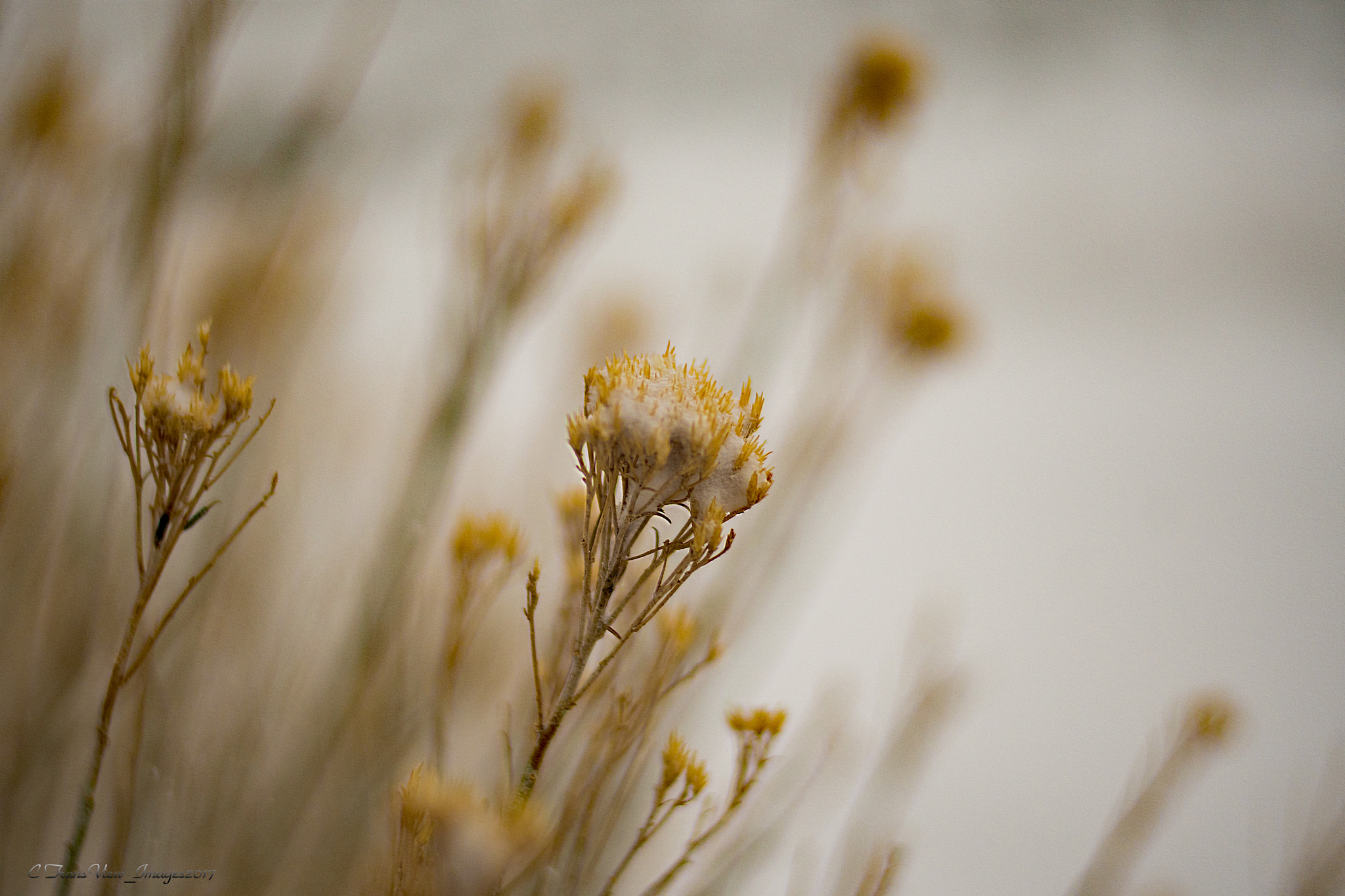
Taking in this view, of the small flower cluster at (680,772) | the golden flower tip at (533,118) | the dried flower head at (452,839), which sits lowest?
the dried flower head at (452,839)

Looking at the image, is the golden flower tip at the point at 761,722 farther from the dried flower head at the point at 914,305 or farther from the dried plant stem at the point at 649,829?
the dried flower head at the point at 914,305

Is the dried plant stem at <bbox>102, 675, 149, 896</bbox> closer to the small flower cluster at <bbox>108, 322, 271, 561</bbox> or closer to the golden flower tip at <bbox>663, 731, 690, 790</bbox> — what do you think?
the small flower cluster at <bbox>108, 322, 271, 561</bbox>

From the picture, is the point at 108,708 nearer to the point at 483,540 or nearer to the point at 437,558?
the point at 483,540

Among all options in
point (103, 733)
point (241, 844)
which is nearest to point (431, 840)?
point (103, 733)

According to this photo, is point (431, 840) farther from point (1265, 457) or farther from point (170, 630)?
point (1265, 457)

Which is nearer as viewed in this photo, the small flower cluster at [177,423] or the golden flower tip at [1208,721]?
the small flower cluster at [177,423]

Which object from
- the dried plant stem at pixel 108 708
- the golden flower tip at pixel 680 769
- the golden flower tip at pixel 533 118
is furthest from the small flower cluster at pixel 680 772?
the golden flower tip at pixel 533 118

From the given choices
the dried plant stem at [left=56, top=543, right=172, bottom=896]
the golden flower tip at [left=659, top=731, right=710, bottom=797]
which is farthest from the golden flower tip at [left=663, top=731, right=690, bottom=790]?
the dried plant stem at [left=56, top=543, right=172, bottom=896]
